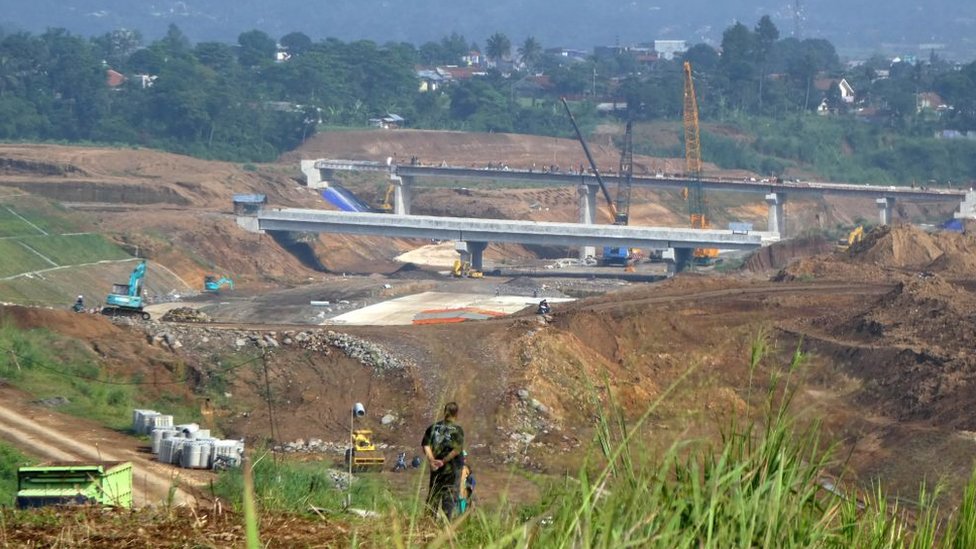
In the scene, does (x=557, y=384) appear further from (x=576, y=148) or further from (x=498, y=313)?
(x=576, y=148)

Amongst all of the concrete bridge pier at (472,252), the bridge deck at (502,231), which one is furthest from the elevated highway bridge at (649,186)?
the concrete bridge pier at (472,252)

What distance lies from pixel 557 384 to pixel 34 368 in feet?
51.4

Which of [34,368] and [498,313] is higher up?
[34,368]

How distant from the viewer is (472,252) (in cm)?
11012

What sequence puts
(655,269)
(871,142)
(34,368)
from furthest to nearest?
(871,142), (655,269), (34,368)

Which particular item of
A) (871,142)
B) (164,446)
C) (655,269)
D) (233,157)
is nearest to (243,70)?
(233,157)

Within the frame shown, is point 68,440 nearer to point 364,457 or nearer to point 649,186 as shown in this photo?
point 364,457

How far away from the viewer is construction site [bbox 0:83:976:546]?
106 feet

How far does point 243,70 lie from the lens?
195 m

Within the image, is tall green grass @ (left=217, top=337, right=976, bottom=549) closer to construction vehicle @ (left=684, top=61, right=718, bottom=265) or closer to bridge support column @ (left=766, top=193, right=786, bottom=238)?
bridge support column @ (left=766, top=193, right=786, bottom=238)

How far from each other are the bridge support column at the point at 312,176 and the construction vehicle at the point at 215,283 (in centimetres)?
4280

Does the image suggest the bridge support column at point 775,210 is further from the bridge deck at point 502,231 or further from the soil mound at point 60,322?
the soil mound at point 60,322

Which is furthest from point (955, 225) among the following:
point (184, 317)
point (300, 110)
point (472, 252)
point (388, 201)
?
point (184, 317)

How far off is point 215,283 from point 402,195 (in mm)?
43409
